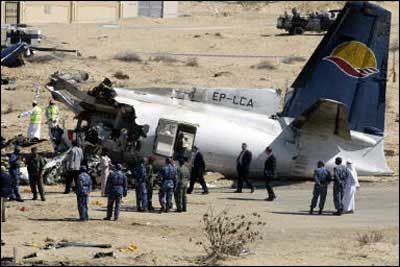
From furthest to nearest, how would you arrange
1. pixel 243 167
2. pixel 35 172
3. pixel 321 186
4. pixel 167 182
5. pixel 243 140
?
pixel 243 140 < pixel 243 167 < pixel 35 172 < pixel 321 186 < pixel 167 182

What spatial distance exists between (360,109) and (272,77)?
1904 centimetres

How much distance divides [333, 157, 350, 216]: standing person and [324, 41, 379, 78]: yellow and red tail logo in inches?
190

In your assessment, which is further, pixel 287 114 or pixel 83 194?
pixel 287 114

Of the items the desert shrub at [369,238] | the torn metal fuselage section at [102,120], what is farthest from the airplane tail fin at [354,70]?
the desert shrub at [369,238]

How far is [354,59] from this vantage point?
3241 centimetres

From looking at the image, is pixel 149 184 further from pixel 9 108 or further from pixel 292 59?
pixel 292 59

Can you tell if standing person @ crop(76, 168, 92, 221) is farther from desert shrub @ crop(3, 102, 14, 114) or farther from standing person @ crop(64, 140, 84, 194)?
desert shrub @ crop(3, 102, 14, 114)

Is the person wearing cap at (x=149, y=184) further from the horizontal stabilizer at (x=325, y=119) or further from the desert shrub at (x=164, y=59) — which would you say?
the desert shrub at (x=164, y=59)

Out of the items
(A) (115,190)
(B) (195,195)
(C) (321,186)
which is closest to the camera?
(A) (115,190)

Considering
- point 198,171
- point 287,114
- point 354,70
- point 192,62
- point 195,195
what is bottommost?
point 192,62

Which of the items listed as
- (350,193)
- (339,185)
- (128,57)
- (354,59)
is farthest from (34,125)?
(128,57)

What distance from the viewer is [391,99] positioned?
47.9 m

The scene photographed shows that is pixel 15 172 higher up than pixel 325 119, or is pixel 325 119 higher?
pixel 325 119

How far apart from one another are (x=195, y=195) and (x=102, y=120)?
352 centimetres
